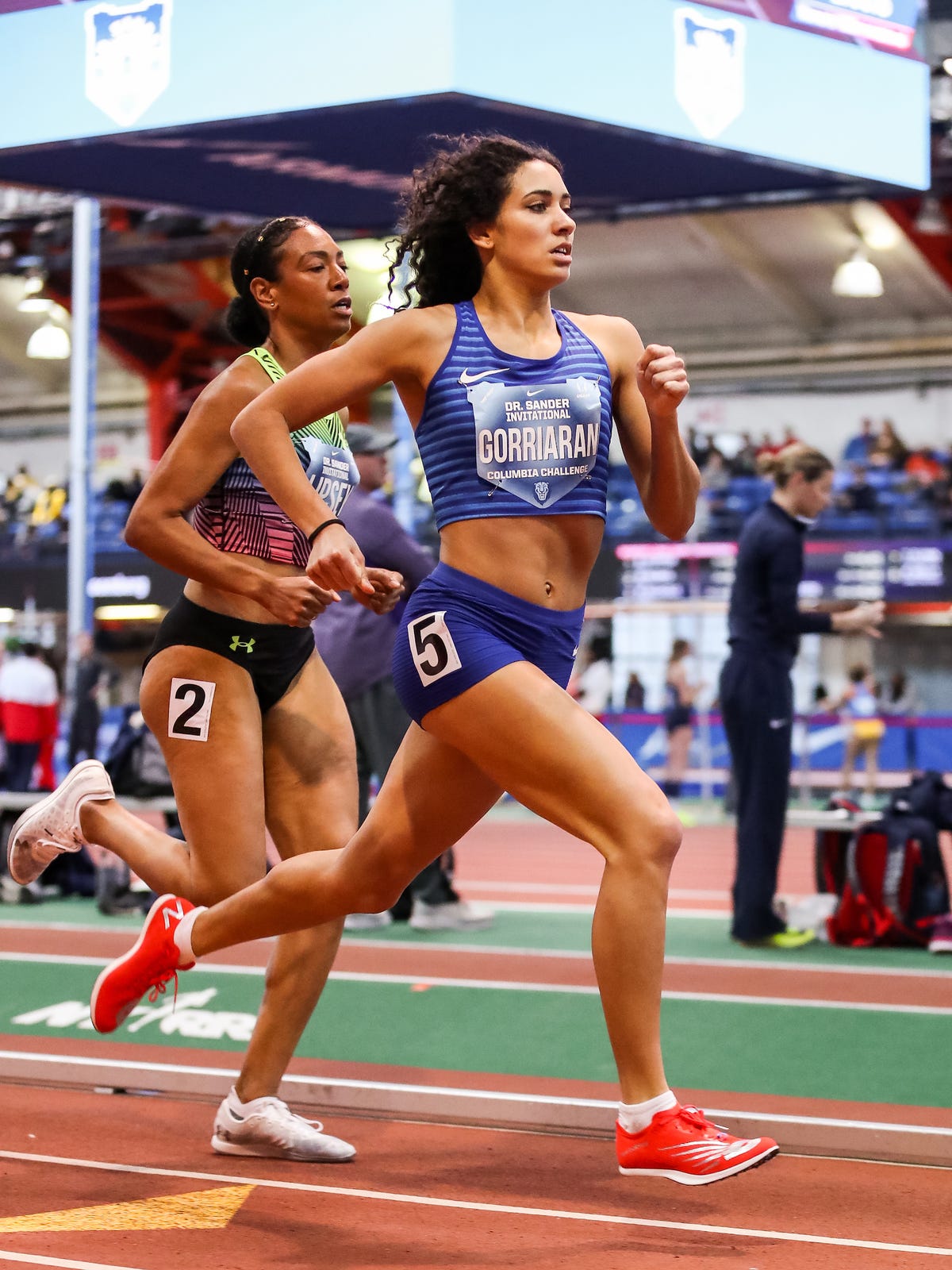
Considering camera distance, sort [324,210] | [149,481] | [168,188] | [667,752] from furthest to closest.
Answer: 1. [667,752]
2. [324,210]
3. [168,188]
4. [149,481]

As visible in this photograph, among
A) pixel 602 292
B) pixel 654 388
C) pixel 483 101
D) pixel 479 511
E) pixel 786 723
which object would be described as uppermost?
pixel 602 292

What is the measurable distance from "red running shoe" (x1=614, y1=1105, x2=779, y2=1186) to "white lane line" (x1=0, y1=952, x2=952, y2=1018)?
2.69 meters

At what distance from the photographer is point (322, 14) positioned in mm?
7730

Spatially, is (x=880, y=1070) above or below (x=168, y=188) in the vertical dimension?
below

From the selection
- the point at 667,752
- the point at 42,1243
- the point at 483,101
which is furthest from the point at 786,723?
the point at 667,752

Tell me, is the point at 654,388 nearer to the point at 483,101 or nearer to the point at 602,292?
the point at 483,101

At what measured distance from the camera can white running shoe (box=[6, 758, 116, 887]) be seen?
164 inches

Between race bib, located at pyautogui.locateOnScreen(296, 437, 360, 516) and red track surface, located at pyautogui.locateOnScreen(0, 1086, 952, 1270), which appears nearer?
red track surface, located at pyautogui.locateOnScreen(0, 1086, 952, 1270)

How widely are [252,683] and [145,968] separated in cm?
70

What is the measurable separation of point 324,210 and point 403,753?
25.7 ft

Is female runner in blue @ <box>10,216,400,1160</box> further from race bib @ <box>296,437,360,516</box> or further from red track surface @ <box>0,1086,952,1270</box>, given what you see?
red track surface @ <box>0,1086,952,1270</box>

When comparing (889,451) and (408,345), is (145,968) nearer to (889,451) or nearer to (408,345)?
(408,345)

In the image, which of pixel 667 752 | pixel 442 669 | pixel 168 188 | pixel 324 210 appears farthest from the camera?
pixel 667 752

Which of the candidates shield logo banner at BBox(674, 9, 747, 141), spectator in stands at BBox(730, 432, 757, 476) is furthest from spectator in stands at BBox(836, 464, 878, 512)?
shield logo banner at BBox(674, 9, 747, 141)
